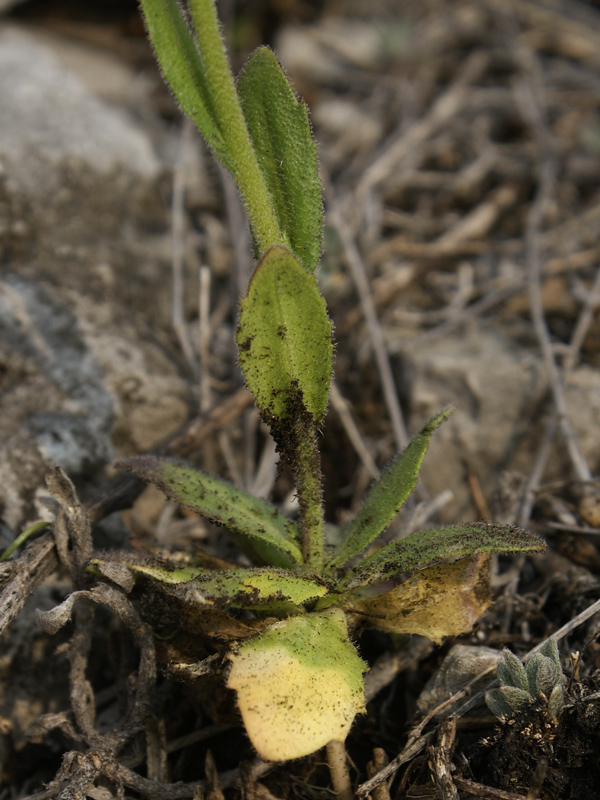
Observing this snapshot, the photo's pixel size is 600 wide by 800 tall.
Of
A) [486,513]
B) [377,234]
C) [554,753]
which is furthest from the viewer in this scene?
[377,234]

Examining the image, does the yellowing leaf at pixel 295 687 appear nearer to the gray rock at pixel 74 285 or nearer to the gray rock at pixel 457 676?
the gray rock at pixel 457 676

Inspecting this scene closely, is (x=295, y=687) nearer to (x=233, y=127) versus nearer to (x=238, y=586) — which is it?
(x=238, y=586)

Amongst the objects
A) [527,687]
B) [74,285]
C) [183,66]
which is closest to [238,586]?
[527,687]

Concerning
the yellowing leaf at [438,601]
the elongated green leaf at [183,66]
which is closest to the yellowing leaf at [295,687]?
the yellowing leaf at [438,601]

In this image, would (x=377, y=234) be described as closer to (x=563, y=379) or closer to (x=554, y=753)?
(x=563, y=379)

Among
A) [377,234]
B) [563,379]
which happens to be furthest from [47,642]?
[377,234]
